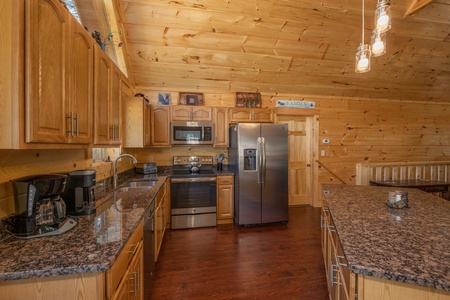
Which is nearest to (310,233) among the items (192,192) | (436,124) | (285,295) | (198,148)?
(285,295)

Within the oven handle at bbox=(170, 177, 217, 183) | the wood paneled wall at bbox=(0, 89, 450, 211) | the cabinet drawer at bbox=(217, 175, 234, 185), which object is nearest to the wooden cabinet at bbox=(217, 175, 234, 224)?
the cabinet drawer at bbox=(217, 175, 234, 185)

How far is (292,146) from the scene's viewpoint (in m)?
4.72

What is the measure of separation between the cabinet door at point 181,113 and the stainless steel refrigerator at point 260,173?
2.96 ft

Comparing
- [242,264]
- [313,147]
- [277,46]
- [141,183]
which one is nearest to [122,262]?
[242,264]

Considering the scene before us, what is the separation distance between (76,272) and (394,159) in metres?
6.30

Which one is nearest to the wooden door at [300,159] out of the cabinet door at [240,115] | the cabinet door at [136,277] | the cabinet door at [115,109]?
the cabinet door at [240,115]

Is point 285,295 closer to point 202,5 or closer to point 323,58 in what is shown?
point 202,5

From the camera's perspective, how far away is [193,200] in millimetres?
3529

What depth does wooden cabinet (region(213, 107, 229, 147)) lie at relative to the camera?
3917 millimetres

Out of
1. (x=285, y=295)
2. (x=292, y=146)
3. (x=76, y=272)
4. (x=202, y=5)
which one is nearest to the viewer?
(x=76, y=272)

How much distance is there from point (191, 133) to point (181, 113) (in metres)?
0.40

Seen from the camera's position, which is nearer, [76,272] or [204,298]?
[76,272]

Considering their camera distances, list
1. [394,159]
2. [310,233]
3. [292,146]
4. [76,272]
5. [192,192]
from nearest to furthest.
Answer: [76,272], [310,233], [192,192], [292,146], [394,159]

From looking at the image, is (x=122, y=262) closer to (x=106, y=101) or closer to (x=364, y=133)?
(x=106, y=101)
